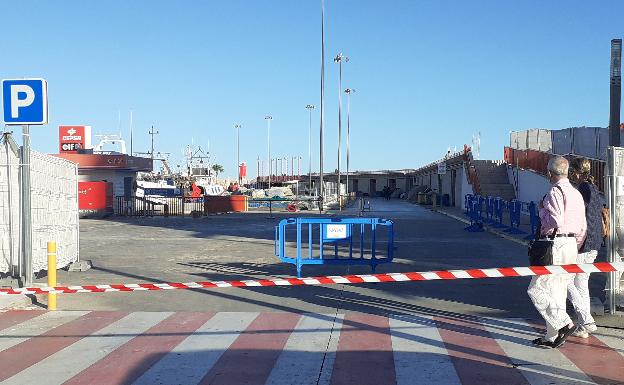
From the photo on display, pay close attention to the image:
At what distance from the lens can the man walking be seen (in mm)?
6895

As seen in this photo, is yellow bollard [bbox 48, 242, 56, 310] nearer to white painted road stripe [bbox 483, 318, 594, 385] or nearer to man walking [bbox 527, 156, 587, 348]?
white painted road stripe [bbox 483, 318, 594, 385]

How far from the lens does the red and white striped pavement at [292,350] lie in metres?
6.12

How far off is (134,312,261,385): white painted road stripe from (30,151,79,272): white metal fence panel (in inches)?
183

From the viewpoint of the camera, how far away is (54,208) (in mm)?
12727

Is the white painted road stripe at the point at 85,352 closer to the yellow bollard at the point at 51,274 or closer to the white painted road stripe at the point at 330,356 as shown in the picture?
the yellow bollard at the point at 51,274

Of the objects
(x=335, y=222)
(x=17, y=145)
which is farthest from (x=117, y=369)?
(x=335, y=222)

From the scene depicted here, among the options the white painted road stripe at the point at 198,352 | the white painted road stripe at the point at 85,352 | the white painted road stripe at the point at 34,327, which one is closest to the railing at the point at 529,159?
the white painted road stripe at the point at 198,352

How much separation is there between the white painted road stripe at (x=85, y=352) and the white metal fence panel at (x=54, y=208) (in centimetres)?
372

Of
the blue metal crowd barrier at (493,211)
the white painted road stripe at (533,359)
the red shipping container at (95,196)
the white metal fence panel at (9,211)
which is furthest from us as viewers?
the red shipping container at (95,196)

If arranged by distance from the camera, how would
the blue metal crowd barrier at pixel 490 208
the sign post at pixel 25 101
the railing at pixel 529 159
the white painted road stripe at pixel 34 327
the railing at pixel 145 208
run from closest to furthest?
the white painted road stripe at pixel 34 327
the sign post at pixel 25 101
the blue metal crowd barrier at pixel 490 208
the railing at pixel 529 159
the railing at pixel 145 208

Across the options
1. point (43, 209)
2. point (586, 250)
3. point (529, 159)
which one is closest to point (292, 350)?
point (586, 250)

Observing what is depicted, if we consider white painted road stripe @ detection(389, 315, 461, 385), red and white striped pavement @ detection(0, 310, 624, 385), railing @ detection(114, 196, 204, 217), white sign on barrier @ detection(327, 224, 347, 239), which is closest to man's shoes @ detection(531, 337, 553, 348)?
red and white striped pavement @ detection(0, 310, 624, 385)

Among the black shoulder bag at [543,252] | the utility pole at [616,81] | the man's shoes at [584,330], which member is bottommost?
the man's shoes at [584,330]

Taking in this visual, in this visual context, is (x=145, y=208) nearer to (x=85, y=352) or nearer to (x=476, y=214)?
(x=476, y=214)
